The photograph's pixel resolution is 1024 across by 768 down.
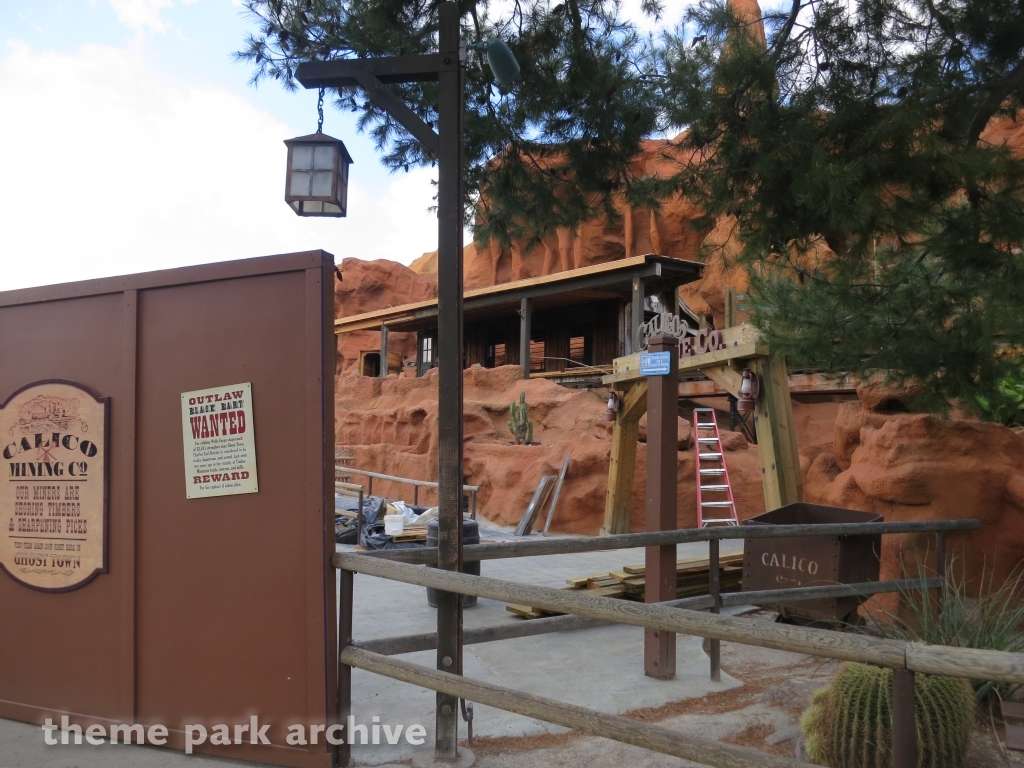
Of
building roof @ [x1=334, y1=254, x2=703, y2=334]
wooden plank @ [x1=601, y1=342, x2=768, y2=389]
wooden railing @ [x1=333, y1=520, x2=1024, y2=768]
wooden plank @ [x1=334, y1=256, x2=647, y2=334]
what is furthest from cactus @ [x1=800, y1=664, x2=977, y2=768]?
wooden plank @ [x1=334, y1=256, x2=647, y2=334]

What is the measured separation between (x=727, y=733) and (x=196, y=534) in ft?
8.85

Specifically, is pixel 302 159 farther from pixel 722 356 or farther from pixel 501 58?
pixel 722 356

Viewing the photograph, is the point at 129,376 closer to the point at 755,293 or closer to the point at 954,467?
the point at 755,293

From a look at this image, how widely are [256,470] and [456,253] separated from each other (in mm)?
1298

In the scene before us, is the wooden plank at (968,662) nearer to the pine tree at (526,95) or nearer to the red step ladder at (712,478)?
the pine tree at (526,95)

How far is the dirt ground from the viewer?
134 inches

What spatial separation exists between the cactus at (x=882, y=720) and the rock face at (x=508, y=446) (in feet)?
28.7

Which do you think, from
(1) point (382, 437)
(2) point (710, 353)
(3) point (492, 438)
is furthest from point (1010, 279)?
(1) point (382, 437)

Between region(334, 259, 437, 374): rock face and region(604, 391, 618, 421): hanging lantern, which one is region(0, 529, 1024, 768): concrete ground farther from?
region(334, 259, 437, 374): rock face

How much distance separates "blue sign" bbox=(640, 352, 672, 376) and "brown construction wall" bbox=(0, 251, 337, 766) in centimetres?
239

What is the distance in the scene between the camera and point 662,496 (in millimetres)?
4898

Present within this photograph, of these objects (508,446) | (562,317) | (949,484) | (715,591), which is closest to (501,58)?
(715,591)

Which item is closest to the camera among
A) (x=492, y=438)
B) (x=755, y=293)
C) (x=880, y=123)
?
(x=880, y=123)

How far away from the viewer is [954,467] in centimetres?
594
